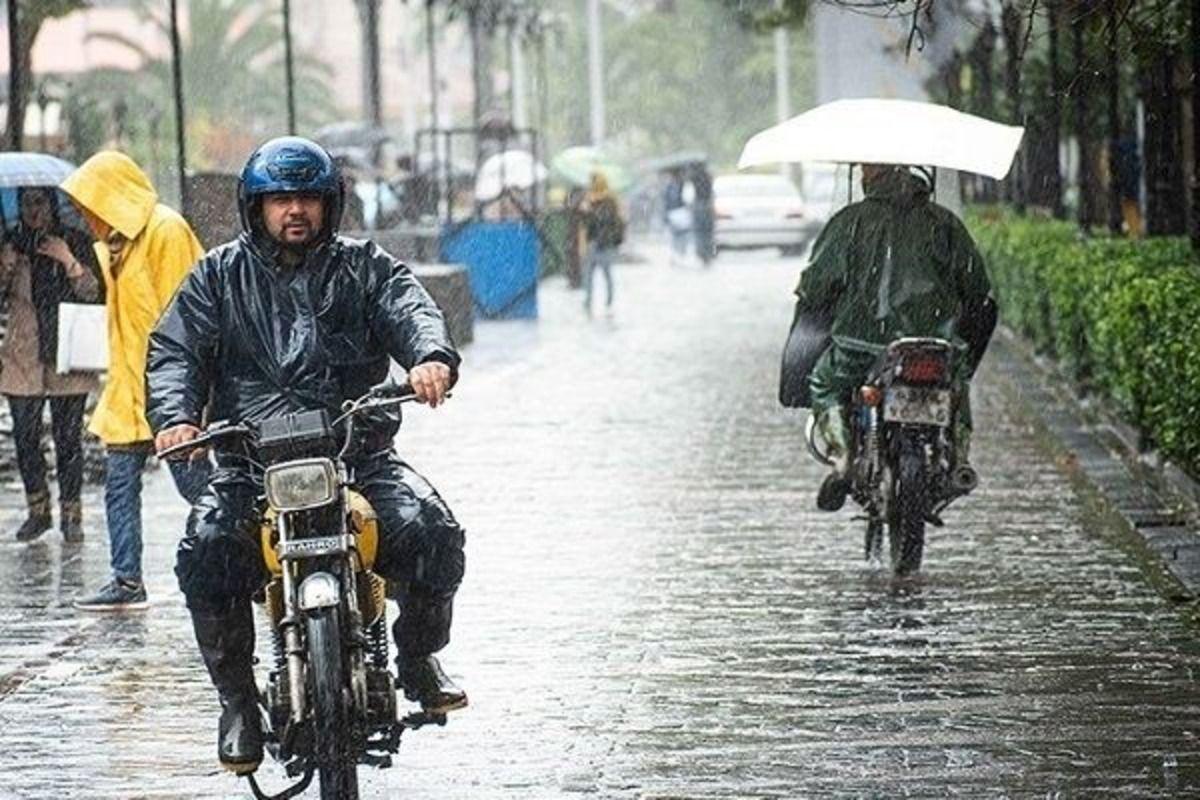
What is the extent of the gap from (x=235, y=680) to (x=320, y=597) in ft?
2.36

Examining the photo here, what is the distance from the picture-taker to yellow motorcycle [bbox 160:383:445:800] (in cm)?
724

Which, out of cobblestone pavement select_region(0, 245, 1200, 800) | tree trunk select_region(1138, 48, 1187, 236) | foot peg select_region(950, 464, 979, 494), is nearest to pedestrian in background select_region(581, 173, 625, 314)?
tree trunk select_region(1138, 48, 1187, 236)

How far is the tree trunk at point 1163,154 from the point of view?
20.3 metres

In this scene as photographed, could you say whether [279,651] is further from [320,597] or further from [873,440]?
[873,440]

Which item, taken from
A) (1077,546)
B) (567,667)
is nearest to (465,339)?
(1077,546)

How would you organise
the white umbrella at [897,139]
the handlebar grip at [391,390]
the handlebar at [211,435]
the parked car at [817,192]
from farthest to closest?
the parked car at [817,192]
the white umbrella at [897,139]
the handlebar grip at [391,390]
the handlebar at [211,435]

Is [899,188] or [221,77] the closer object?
[899,188]

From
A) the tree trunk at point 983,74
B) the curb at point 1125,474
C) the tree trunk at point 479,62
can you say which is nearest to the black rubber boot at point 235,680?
the curb at point 1125,474

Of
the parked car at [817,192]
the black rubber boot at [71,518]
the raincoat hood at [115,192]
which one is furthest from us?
the parked car at [817,192]

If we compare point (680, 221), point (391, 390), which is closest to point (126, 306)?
point (391, 390)

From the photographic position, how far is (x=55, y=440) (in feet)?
46.6

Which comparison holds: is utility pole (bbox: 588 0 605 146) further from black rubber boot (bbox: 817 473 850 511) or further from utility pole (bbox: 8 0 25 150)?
black rubber boot (bbox: 817 473 850 511)

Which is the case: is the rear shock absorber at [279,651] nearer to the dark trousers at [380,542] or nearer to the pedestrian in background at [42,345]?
the dark trousers at [380,542]

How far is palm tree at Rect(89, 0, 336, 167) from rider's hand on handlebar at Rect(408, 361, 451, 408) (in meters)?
67.4
